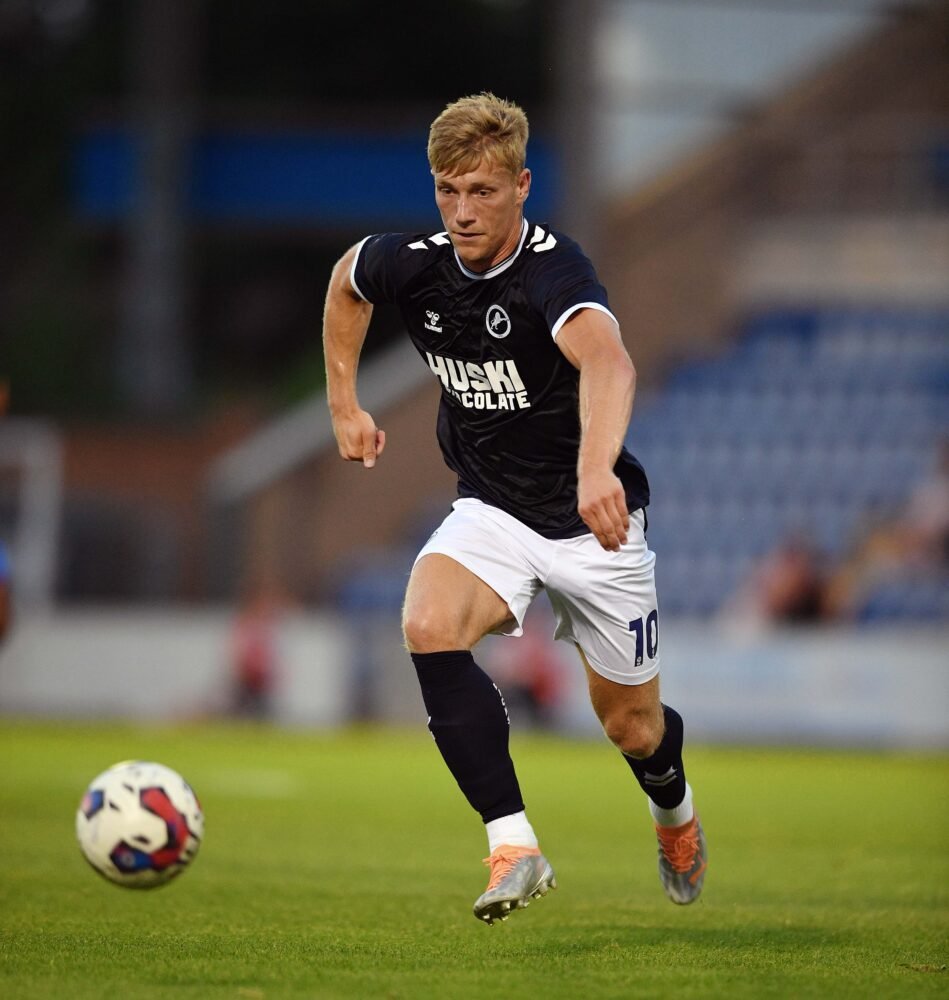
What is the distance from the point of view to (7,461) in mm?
20297

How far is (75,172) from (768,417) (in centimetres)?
1073

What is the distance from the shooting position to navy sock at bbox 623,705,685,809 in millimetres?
6199

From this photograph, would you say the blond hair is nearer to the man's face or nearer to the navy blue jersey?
the man's face

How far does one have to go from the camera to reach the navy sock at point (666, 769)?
6.20m

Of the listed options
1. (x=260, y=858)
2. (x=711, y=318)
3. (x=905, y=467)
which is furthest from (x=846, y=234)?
(x=260, y=858)

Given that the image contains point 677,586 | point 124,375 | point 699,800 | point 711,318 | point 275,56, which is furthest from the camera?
point 275,56

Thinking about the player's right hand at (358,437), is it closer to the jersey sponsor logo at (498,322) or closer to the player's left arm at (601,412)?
the jersey sponsor logo at (498,322)

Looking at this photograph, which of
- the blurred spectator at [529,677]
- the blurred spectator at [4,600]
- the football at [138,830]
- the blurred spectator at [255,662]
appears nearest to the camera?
the football at [138,830]

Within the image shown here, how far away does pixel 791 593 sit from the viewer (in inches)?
672

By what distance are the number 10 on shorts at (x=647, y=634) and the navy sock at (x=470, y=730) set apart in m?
0.59

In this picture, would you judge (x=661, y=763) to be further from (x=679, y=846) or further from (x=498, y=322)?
(x=498, y=322)

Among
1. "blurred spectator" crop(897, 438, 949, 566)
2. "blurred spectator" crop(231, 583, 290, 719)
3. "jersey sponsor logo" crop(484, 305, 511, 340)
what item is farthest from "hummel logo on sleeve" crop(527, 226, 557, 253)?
"blurred spectator" crop(897, 438, 949, 566)

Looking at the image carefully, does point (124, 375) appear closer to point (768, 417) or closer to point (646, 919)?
point (768, 417)

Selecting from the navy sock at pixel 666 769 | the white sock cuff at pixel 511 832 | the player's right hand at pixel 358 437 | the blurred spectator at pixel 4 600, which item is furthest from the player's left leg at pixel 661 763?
the blurred spectator at pixel 4 600
